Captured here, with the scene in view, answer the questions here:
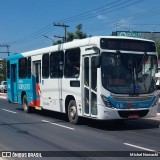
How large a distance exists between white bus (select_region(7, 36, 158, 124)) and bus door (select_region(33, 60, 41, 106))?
2451mm

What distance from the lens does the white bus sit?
44.9 feet

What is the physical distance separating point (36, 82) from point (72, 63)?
4398 millimetres

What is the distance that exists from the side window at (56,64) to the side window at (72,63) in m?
0.47

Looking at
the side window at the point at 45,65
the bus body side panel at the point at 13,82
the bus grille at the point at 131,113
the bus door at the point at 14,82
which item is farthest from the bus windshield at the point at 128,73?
the bus door at the point at 14,82

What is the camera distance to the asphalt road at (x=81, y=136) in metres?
10.3

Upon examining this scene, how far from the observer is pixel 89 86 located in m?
14.3

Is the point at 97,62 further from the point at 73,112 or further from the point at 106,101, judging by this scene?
the point at 73,112

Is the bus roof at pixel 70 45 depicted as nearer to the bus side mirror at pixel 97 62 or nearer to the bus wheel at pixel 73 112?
the bus side mirror at pixel 97 62

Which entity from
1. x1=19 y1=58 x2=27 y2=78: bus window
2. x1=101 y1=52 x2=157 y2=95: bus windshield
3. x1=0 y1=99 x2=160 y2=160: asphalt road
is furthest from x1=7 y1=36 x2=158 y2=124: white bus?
x1=19 y1=58 x2=27 y2=78: bus window

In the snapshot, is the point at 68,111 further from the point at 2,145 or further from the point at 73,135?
the point at 2,145

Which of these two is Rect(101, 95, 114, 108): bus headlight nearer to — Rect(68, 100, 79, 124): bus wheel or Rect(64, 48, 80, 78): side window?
Rect(64, 48, 80, 78): side window

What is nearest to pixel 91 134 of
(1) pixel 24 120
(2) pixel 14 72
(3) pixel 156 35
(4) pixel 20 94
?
(1) pixel 24 120

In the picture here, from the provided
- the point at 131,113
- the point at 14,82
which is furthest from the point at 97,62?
the point at 14,82

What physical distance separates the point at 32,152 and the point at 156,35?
241 feet
